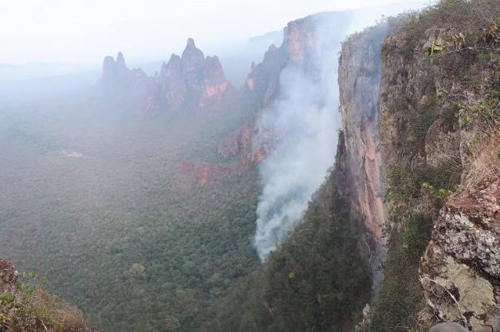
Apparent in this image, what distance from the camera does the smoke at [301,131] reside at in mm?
47375

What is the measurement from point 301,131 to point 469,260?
207 ft

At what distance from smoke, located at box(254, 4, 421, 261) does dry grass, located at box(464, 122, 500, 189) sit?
110 ft

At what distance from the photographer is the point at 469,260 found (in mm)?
4883

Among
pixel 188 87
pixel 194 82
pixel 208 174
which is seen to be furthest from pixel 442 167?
pixel 188 87

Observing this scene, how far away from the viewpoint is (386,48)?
Answer: 1393cm

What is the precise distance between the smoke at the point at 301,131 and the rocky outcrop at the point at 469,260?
111 ft

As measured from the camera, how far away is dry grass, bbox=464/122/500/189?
17.6 feet

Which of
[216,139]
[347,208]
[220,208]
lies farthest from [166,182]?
[347,208]

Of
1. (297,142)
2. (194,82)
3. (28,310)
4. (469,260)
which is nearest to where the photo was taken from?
(469,260)

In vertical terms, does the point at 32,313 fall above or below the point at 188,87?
above

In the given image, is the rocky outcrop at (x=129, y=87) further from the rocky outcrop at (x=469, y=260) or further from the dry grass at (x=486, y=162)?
the rocky outcrop at (x=469, y=260)

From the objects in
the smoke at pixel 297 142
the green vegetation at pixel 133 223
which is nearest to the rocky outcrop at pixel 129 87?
the green vegetation at pixel 133 223

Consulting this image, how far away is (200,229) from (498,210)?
144 feet

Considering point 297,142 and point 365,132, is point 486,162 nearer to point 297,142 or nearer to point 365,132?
point 365,132
